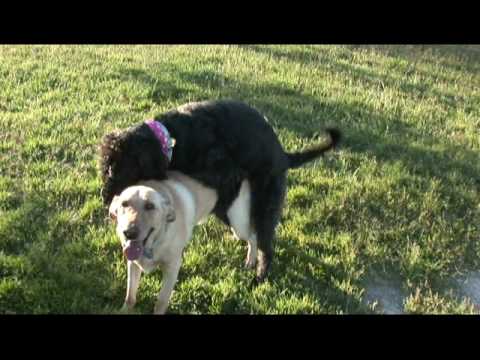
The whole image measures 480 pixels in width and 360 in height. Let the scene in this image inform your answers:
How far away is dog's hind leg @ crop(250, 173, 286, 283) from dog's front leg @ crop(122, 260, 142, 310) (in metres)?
1.07

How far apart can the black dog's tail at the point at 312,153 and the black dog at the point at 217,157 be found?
0.10 metres

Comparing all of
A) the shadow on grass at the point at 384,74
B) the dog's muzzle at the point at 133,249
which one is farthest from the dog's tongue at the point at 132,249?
the shadow on grass at the point at 384,74

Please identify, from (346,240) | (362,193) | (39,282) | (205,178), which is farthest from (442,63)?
(39,282)

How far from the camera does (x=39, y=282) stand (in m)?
4.37

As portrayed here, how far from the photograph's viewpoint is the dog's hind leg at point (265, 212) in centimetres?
482

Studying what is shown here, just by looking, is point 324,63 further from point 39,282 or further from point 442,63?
point 39,282

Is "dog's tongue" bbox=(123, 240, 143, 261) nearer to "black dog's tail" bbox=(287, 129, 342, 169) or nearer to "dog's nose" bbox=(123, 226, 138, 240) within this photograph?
"dog's nose" bbox=(123, 226, 138, 240)

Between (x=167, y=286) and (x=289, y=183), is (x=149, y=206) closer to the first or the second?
(x=167, y=286)

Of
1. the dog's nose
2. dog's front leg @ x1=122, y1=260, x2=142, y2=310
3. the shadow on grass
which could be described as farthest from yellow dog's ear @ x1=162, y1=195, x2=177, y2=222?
the shadow on grass

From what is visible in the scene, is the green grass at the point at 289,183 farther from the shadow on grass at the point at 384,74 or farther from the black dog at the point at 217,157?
the black dog at the point at 217,157

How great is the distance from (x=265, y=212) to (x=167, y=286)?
3.71 ft

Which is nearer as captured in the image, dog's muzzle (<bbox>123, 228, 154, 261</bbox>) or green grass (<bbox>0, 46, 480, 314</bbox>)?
dog's muzzle (<bbox>123, 228, 154, 261</bbox>)

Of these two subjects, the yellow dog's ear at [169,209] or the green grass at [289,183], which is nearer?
the yellow dog's ear at [169,209]

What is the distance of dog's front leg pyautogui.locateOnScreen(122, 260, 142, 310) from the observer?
14.0ft
